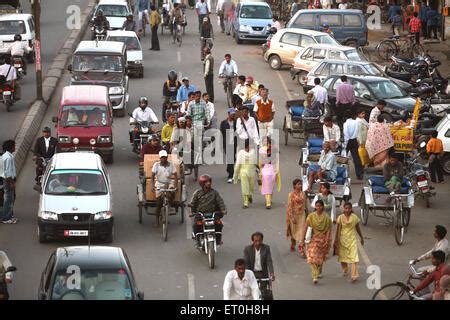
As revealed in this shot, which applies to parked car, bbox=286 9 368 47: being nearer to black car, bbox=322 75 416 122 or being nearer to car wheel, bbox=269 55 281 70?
car wheel, bbox=269 55 281 70

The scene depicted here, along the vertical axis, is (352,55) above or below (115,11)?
below

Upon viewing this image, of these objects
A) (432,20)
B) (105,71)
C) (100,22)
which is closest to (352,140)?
(105,71)

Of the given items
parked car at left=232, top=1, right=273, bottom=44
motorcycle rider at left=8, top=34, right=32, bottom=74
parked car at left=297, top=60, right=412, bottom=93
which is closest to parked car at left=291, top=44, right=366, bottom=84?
parked car at left=297, top=60, right=412, bottom=93

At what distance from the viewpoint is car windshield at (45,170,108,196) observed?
80.5ft

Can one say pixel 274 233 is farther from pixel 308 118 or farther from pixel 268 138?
pixel 308 118

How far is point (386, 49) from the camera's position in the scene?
149 feet

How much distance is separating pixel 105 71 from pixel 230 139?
816 centimetres

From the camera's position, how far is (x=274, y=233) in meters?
25.2

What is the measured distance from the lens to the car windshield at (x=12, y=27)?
147 ft

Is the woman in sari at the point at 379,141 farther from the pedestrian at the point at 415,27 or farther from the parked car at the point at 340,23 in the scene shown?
the pedestrian at the point at 415,27

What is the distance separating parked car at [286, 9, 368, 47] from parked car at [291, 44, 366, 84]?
5466 millimetres

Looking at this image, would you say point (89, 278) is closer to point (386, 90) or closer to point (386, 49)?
point (386, 90)

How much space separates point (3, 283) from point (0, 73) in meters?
17.7

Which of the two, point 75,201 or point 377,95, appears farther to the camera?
point 377,95
